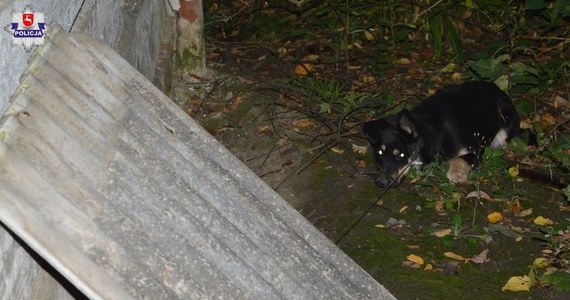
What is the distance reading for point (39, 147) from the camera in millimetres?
2514

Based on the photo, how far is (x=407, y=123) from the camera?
6.07m

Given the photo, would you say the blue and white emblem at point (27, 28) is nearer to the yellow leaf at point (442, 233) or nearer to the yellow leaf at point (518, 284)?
the yellow leaf at point (518, 284)

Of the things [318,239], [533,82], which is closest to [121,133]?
[318,239]

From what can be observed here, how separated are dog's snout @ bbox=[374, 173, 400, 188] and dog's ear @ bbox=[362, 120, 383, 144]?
0.36m

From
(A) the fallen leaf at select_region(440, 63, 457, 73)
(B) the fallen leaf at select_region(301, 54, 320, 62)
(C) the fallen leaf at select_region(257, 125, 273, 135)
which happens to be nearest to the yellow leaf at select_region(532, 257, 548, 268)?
(C) the fallen leaf at select_region(257, 125, 273, 135)

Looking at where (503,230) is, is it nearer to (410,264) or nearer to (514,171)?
(410,264)

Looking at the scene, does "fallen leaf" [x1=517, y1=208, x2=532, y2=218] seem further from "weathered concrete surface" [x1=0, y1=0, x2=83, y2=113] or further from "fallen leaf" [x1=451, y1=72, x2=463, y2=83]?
"weathered concrete surface" [x1=0, y1=0, x2=83, y2=113]

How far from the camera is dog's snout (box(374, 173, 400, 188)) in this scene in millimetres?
5910

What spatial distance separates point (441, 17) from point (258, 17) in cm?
214

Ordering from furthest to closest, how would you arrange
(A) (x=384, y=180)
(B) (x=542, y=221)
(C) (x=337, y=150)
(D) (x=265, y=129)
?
1. (D) (x=265, y=129)
2. (C) (x=337, y=150)
3. (A) (x=384, y=180)
4. (B) (x=542, y=221)

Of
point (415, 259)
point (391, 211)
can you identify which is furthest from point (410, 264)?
point (391, 211)

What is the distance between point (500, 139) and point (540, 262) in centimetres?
216

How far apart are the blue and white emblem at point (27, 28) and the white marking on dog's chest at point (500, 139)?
4.73 m

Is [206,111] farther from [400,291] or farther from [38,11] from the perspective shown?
[38,11]
